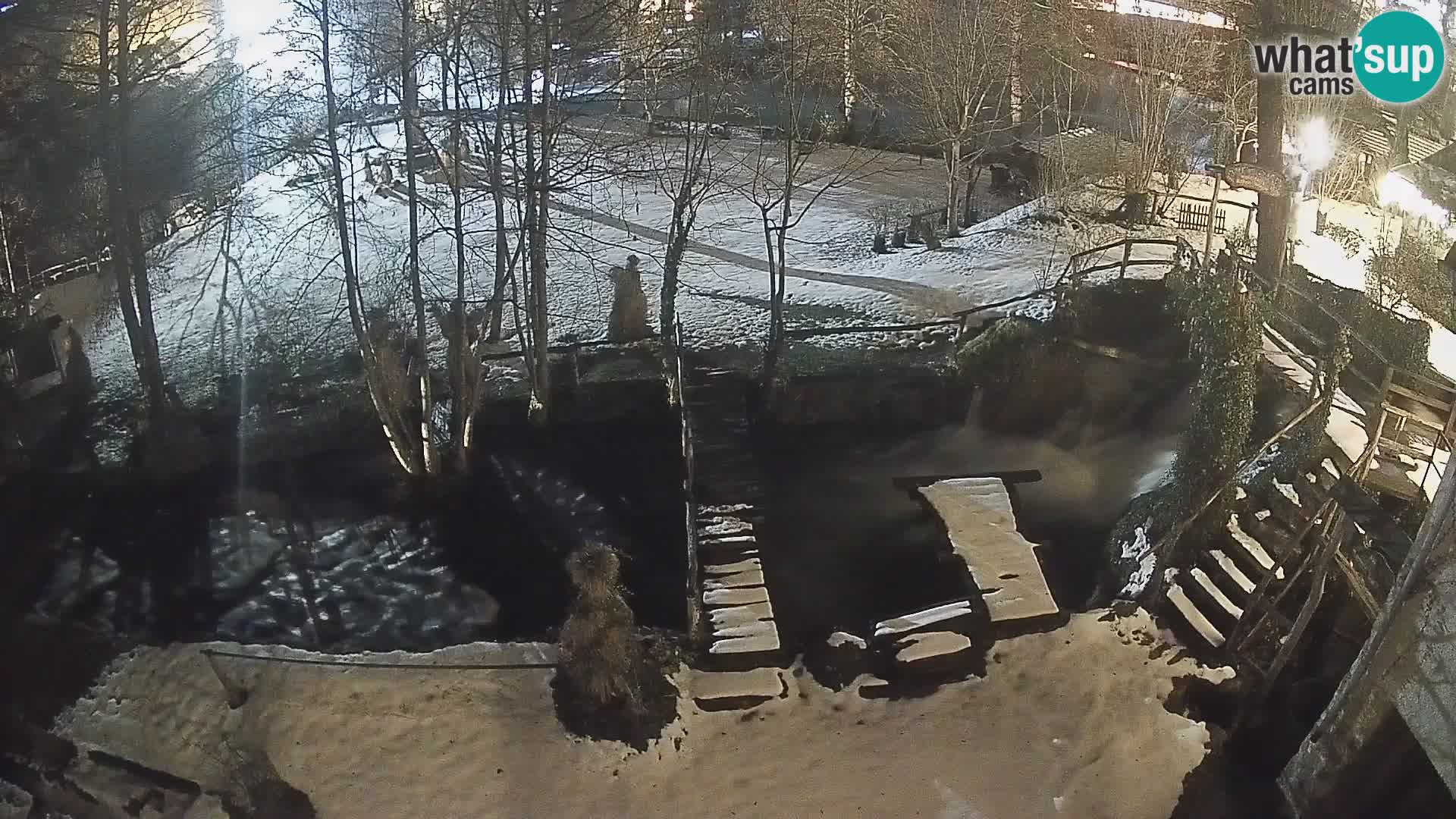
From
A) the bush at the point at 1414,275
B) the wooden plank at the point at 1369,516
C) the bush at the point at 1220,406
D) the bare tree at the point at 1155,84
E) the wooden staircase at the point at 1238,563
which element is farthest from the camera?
the bare tree at the point at 1155,84

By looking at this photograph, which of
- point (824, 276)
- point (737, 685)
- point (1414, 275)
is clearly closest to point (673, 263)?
point (824, 276)

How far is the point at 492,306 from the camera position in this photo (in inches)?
607

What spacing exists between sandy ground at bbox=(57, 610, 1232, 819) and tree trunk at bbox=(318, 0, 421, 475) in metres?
A: 4.41

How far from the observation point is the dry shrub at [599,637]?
969cm

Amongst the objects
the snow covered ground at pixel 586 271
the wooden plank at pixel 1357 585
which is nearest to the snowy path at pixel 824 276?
the snow covered ground at pixel 586 271

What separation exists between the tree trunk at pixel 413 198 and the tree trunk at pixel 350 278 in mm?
326

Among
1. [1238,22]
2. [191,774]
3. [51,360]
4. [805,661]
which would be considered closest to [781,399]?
[805,661]

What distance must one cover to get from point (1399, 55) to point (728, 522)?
11.8m

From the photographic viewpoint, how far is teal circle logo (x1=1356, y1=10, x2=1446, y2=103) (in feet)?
45.2

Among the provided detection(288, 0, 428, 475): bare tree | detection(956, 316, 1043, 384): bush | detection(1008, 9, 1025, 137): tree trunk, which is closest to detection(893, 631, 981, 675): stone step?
detection(956, 316, 1043, 384): bush

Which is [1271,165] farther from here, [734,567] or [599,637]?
[599,637]

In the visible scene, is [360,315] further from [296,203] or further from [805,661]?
[296,203]

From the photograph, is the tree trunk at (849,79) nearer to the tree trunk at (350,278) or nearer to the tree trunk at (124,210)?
the tree trunk at (350,278)

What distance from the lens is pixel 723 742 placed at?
9.98 metres
